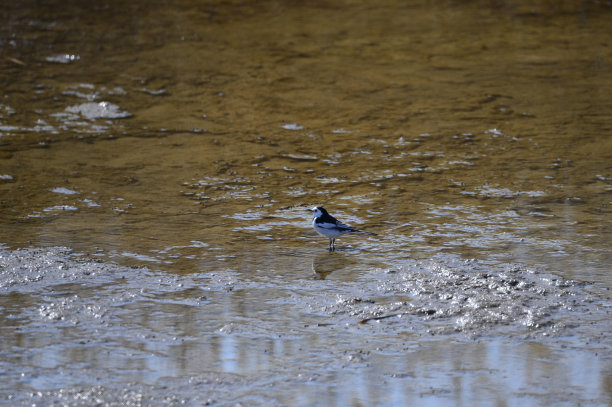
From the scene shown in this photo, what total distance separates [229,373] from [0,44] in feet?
29.5

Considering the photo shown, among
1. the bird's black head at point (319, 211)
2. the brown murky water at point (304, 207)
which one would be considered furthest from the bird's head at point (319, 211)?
the brown murky water at point (304, 207)

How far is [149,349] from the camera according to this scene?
4.59 meters

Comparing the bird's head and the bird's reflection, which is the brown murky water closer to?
the bird's reflection

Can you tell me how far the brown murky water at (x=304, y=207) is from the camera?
4.40 m

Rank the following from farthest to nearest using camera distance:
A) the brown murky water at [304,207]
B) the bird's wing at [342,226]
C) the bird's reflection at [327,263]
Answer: the bird's wing at [342,226] < the bird's reflection at [327,263] < the brown murky water at [304,207]

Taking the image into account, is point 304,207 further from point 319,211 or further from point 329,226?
point 329,226

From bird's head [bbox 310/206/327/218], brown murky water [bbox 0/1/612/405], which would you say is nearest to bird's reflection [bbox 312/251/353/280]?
brown murky water [bbox 0/1/612/405]

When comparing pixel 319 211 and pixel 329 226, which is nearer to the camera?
pixel 329 226

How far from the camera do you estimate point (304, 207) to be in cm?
691

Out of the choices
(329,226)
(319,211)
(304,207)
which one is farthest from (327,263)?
(304,207)

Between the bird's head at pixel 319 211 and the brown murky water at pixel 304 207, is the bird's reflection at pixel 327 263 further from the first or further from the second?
the bird's head at pixel 319 211

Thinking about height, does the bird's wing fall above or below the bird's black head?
below

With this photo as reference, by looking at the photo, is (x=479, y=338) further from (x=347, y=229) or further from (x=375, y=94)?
(x=375, y=94)

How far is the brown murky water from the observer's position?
4.40m
